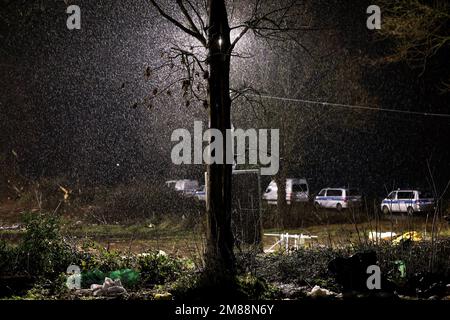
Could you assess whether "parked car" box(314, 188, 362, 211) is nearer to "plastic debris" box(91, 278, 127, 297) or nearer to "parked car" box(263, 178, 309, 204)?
"parked car" box(263, 178, 309, 204)

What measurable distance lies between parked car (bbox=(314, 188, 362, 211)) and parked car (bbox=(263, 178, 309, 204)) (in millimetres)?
1177

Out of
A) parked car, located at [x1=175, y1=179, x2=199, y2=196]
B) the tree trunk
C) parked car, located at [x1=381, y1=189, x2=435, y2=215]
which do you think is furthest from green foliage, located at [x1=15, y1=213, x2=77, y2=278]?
parked car, located at [x1=381, y1=189, x2=435, y2=215]

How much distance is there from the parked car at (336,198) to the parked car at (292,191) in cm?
118

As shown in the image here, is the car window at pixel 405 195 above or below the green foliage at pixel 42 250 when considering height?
below

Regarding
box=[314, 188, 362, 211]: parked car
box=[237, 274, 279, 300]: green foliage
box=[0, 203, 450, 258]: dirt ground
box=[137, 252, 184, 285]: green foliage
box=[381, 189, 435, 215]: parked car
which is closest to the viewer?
box=[237, 274, 279, 300]: green foliage

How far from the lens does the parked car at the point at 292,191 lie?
3406cm

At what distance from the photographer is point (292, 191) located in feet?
117

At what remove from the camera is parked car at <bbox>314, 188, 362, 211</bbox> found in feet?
119

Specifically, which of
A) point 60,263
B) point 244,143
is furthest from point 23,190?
point 60,263

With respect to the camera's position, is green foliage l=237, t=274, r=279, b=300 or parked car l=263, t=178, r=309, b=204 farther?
parked car l=263, t=178, r=309, b=204

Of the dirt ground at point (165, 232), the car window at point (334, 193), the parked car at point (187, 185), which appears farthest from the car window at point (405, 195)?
the parked car at point (187, 185)

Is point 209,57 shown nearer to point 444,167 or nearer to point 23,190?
point 23,190

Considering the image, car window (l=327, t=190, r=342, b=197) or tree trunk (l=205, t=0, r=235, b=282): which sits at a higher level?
tree trunk (l=205, t=0, r=235, b=282)

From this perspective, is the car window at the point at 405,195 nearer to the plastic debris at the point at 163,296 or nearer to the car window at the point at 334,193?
the car window at the point at 334,193
